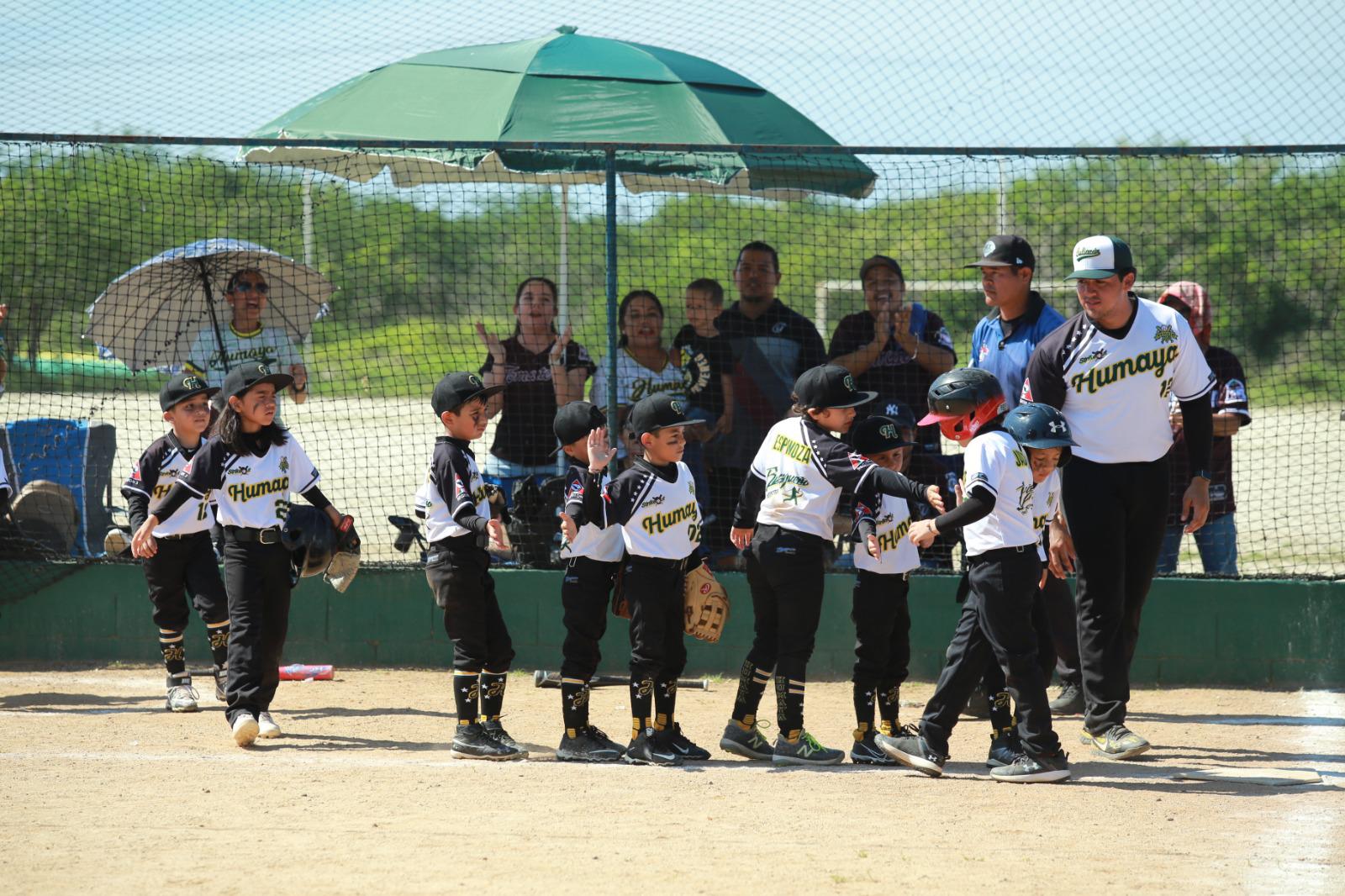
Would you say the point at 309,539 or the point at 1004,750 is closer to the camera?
the point at 1004,750

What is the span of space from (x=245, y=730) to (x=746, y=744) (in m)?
2.11

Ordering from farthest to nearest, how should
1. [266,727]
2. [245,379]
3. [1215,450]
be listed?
[1215,450]
[266,727]
[245,379]

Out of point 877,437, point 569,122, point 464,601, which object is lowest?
point 464,601

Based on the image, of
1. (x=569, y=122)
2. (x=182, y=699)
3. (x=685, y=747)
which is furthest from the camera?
(x=569, y=122)

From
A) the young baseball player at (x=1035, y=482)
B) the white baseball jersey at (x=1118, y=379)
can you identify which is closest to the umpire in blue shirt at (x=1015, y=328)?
the white baseball jersey at (x=1118, y=379)

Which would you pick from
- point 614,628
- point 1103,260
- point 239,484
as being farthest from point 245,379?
point 1103,260

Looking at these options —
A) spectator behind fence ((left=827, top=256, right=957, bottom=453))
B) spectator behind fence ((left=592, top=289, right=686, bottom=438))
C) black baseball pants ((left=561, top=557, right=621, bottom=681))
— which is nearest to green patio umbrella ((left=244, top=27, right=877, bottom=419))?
spectator behind fence ((left=592, top=289, right=686, bottom=438))

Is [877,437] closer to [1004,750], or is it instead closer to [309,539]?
[1004,750]

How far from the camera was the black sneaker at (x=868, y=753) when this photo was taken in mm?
5758

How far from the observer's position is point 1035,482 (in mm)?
5441

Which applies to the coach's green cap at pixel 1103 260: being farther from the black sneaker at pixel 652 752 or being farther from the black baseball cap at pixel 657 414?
the black sneaker at pixel 652 752

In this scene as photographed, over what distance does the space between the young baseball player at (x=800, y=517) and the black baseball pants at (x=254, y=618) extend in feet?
6.94

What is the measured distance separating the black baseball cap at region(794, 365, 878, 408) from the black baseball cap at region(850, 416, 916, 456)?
106 millimetres

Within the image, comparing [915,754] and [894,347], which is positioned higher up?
[894,347]
